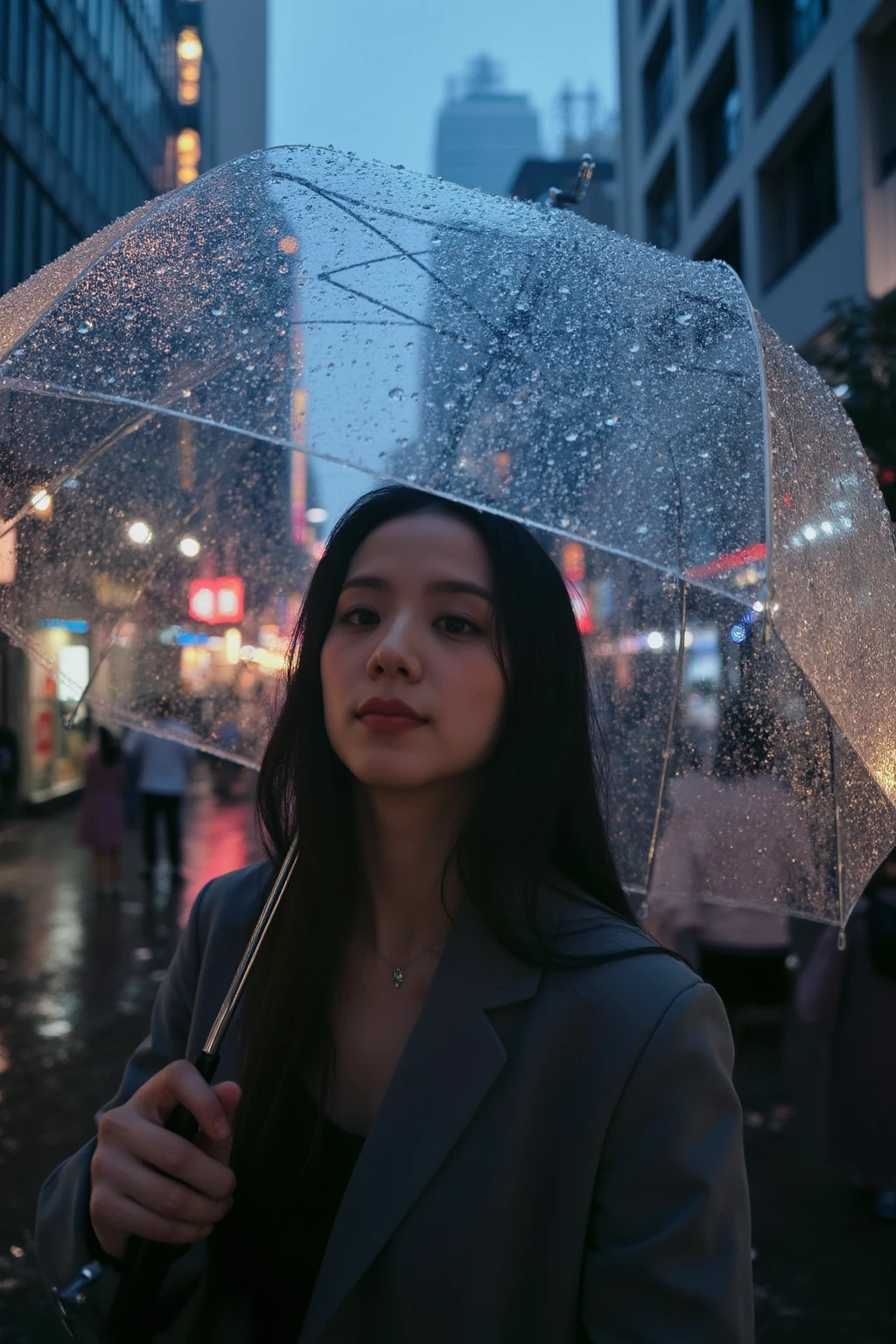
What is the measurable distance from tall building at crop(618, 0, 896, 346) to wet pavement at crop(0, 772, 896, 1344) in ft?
31.7

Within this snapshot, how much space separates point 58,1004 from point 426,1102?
6658 millimetres

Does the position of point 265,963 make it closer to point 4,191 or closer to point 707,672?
point 707,672

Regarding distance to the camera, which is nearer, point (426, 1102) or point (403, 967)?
point (426, 1102)

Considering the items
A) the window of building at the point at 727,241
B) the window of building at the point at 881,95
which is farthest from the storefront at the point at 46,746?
the window of building at the point at 727,241

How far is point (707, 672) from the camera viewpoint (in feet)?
8.09

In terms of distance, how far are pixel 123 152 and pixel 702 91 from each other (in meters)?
14.9

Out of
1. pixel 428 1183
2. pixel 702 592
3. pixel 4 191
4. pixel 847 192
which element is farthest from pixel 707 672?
pixel 4 191

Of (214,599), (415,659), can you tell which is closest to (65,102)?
(214,599)

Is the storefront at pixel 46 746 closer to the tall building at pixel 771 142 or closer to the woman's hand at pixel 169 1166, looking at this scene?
the tall building at pixel 771 142

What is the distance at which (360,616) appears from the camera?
1760 millimetres

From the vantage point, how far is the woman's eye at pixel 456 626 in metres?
1.70

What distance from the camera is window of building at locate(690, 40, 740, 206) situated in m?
19.8

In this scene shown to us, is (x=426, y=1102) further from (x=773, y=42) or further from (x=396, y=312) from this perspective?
(x=773, y=42)

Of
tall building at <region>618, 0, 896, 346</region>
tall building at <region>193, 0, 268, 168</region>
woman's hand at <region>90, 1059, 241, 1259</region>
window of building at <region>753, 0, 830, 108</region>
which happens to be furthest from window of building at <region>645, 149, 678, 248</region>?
tall building at <region>193, 0, 268, 168</region>
